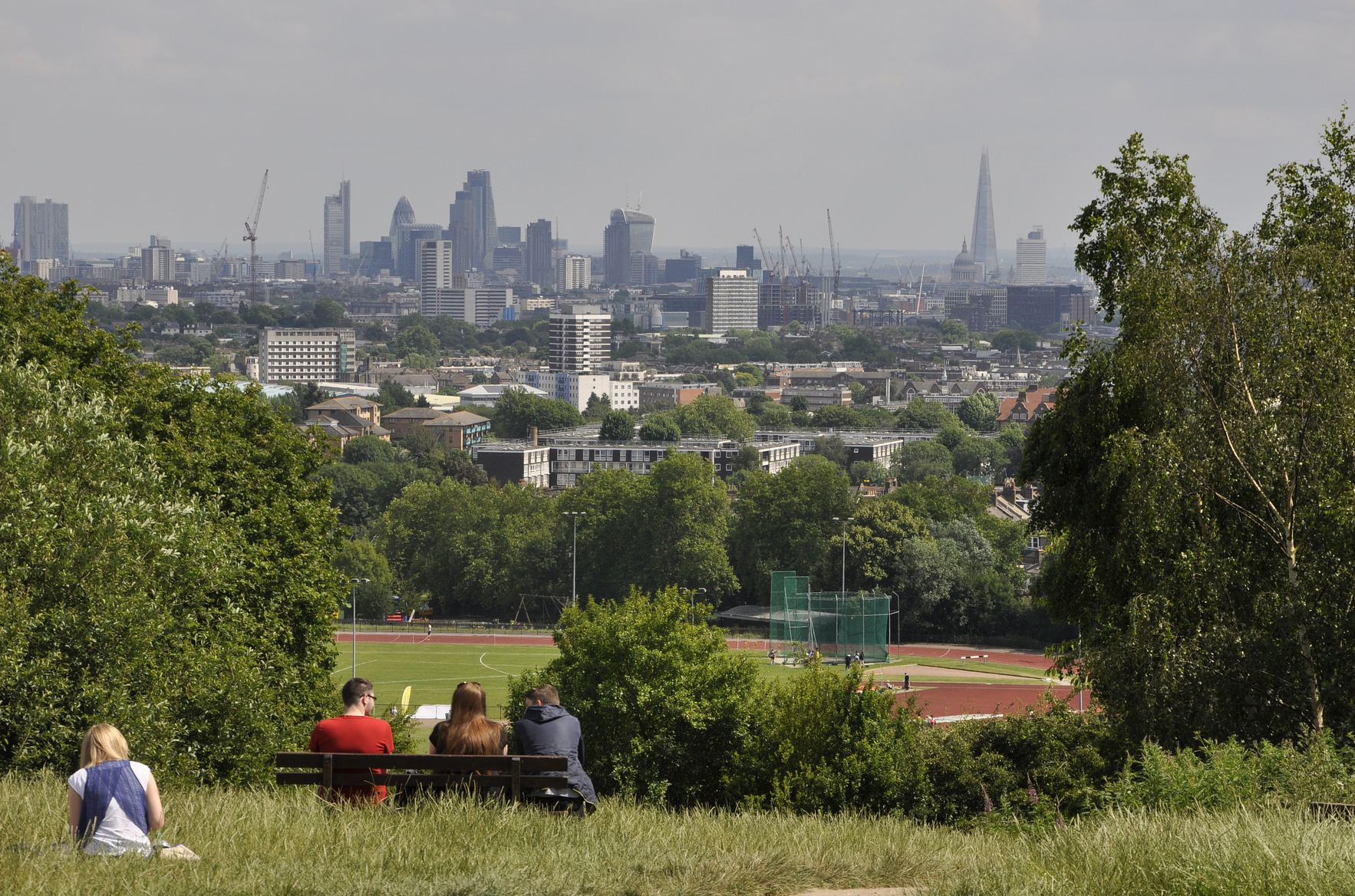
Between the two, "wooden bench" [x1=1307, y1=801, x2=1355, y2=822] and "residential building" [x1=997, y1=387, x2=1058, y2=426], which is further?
"residential building" [x1=997, y1=387, x2=1058, y2=426]

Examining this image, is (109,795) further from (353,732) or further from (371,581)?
(371,581)

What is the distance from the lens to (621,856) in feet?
23.6

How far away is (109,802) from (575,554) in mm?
57452

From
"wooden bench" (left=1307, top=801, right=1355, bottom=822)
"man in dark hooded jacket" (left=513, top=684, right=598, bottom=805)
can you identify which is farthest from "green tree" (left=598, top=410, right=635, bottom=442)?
"wooden bench" (left=1307, top=801, right=1355, bottom=822)

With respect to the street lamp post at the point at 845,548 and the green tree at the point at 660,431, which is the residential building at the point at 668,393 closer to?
the green tree at the point at 660,431

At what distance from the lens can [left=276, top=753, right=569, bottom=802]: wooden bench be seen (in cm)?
781

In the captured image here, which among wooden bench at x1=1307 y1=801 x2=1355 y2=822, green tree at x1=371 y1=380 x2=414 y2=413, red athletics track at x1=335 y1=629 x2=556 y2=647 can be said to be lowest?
red athletics track at x1=335 y1=629 x2=556 y2=647

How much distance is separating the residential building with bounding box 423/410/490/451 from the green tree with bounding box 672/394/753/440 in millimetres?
18536

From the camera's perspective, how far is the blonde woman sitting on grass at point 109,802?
6934 mm

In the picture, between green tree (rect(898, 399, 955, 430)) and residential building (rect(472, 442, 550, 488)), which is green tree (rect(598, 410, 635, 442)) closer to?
residential building (rect(472, 442, 550, 488))

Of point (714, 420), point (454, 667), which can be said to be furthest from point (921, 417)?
point (454, 667)

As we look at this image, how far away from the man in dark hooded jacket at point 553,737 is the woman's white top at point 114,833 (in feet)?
7.38

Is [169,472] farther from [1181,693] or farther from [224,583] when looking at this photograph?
[1181,693]

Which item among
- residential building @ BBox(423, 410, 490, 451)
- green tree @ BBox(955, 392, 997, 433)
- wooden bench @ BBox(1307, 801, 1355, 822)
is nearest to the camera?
wooden bench @ BBox(1307, 801, 1355, 822)
